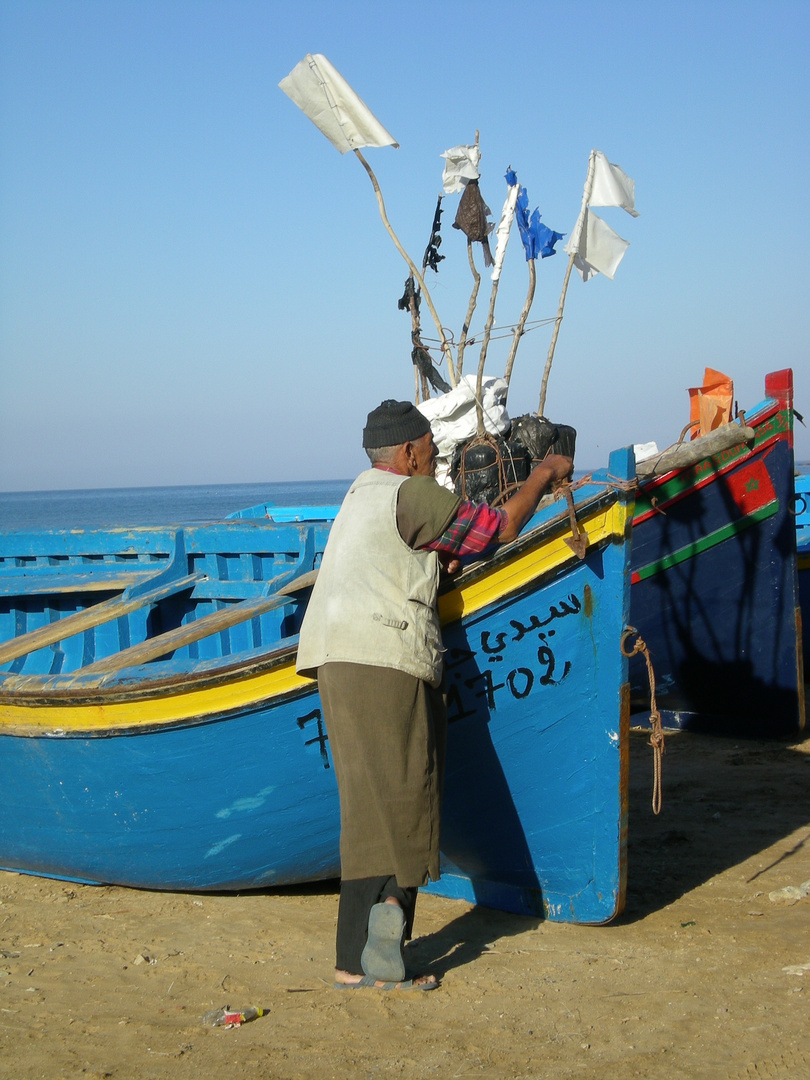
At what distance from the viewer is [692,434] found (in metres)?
4.87

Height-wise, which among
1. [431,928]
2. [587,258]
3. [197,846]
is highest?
[587,258]

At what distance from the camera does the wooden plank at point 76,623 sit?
14.7 feet

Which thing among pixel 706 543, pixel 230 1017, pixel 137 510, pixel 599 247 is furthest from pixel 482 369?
pixel 137 510

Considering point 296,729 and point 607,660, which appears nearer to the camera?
point 607,660

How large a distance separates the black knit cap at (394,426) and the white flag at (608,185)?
2.29 metres

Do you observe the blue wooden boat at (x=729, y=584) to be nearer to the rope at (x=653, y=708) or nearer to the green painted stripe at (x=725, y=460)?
the green painted stripe at (x=725, y=460)

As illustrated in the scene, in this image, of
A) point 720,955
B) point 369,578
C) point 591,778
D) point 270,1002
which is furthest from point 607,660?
point 270,1002

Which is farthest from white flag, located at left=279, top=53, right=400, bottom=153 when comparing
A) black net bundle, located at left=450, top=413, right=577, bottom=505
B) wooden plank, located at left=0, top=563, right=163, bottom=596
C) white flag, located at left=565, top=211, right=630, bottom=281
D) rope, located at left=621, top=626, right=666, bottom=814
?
rope, located at left=621, top=626, right=666, bottom=814

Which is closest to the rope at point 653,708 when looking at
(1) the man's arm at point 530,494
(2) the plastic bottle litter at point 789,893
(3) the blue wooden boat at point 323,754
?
(3) the blue wooden boat at point 323,754

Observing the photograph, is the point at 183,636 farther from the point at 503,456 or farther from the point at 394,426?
the point at 394,426

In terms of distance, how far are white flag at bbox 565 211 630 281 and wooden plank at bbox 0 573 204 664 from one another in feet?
8.92

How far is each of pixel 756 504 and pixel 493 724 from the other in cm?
282

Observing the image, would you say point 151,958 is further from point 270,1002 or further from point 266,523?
point 266,523

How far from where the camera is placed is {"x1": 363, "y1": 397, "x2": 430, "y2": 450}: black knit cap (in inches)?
115
